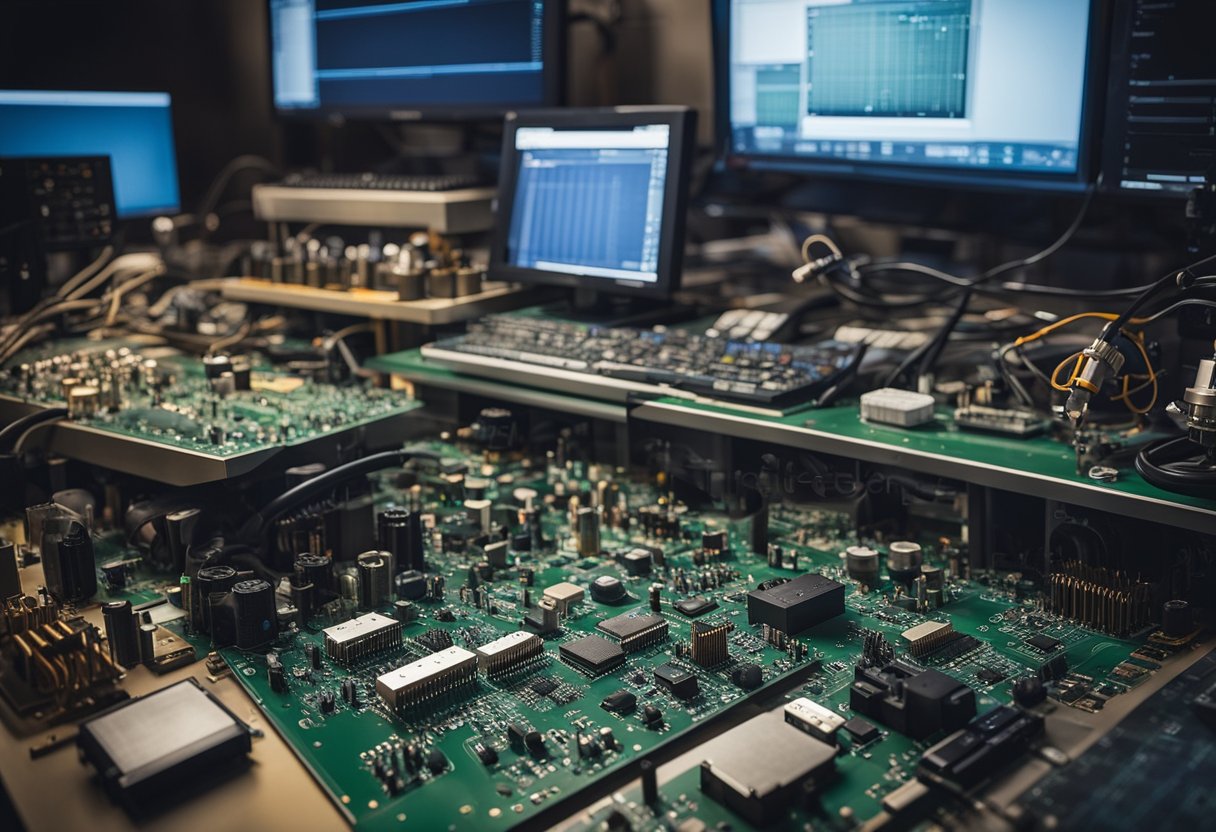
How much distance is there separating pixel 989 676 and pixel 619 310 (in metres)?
1.31

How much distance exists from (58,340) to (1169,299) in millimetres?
2378

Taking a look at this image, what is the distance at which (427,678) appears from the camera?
135 cm

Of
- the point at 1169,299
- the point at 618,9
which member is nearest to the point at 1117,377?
the point at 1169,299

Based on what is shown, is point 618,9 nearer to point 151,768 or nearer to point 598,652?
point 598,652

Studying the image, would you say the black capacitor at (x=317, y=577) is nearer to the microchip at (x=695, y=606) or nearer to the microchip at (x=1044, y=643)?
the microchip at (x=695, y=606)

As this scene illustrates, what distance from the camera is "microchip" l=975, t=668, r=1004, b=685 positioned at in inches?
54.2

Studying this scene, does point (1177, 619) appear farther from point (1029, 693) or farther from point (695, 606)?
point (695, 606)

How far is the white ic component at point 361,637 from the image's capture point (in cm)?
147

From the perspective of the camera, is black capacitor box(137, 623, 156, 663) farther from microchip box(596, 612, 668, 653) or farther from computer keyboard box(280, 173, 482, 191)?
computer keyboard box(280, 173, 482, 191)

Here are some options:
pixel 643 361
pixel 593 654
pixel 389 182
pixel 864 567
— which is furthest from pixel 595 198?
pixel 593 654

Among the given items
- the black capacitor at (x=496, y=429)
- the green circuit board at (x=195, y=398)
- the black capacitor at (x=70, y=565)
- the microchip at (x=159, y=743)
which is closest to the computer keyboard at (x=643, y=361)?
the black capacitor at (x=496, y=429)

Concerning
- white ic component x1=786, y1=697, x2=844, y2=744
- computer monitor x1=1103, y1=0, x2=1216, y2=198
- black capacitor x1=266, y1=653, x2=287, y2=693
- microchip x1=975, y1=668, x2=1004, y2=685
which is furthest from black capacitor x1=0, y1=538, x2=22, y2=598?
computer monitor x1=1103, y1=0, x2=1216, y2=198

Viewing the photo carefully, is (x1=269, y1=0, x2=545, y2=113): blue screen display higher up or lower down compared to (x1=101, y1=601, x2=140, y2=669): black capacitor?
higher up

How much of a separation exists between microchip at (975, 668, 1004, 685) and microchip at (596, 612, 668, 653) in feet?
1.34
